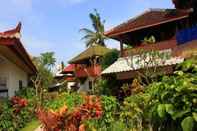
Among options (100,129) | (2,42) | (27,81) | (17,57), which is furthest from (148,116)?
(27,81)

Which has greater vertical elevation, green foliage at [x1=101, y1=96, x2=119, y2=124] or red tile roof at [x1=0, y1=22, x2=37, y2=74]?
red tile roof at [x1=0, y1=22, x2=37, y2=74]

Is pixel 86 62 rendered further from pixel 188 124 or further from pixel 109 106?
pixel 188 124

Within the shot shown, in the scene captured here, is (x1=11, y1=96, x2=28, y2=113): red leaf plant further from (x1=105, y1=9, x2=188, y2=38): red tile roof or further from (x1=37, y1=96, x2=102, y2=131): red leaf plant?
(x1=105, y1=9, x2=188, y2=38): red tile roof

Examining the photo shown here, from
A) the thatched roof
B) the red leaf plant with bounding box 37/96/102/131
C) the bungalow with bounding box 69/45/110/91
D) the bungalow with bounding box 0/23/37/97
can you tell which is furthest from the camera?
the thatched roof

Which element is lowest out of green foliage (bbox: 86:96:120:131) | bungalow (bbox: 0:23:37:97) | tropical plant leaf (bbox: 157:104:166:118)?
green foliage (bbox: 86:96:120:131)

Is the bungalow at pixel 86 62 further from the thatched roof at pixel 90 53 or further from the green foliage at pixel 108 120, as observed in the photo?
the green foliage at pixel 108 120

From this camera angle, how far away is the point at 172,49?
24859 mm

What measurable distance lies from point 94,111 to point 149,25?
18940 millimetres

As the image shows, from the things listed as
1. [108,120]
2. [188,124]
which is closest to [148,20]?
[108,120]

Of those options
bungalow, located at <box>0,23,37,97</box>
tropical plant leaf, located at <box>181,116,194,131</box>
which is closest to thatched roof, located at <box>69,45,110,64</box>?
bungalow, located at <box>0,23,37,97</box>

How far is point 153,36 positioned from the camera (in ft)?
89.5

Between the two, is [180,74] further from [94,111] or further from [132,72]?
[132,72]

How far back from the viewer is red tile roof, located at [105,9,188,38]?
82.9 feet

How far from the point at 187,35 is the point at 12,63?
9.02 m
